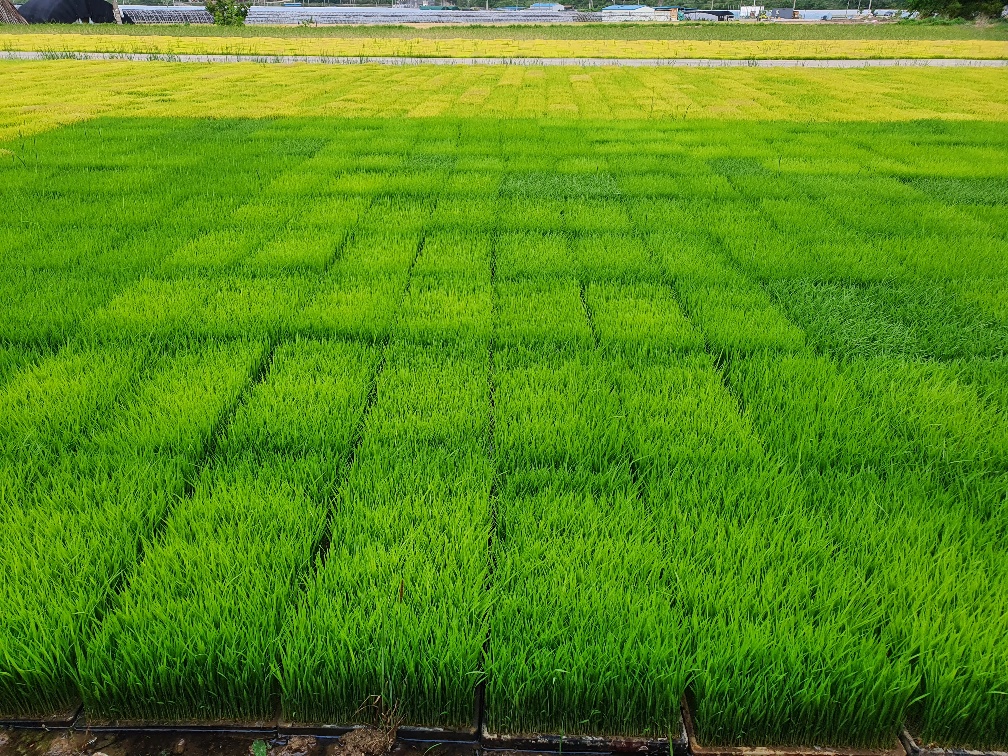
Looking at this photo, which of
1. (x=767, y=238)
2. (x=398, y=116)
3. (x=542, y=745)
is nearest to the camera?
(x=542, y=745)

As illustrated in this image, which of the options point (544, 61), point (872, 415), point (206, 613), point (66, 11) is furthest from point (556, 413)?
point (66, 11)

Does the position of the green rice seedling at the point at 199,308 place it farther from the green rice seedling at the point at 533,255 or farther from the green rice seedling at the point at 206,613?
the green rice seedling at the point at 206,613

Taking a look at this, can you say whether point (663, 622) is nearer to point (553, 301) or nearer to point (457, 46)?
point (553, 301)

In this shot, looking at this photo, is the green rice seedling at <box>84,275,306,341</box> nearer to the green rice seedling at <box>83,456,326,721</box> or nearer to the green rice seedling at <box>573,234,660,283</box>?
the green rice seedling at <box>83,456,326,721</box>

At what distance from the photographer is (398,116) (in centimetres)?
967

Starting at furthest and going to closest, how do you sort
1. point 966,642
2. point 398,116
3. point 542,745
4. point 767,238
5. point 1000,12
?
point 1000,12 < point 398,116 < point 767,238 < point 966,642 < point 542,745

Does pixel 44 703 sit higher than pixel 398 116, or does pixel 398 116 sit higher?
pixel 398 116

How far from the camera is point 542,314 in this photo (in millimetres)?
3535

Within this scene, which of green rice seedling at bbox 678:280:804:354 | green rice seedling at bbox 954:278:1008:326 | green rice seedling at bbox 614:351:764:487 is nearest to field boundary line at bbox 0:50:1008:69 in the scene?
green rice seedling at bbox 954:278:1008:326

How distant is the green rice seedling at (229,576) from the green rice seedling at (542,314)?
1.04 meters

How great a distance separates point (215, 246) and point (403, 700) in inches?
149

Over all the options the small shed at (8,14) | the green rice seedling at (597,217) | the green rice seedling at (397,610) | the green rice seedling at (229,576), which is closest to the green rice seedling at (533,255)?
the green rice seedling at (597,217)

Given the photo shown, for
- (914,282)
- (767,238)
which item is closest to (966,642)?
(914,282)

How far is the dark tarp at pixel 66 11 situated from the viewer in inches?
1170
